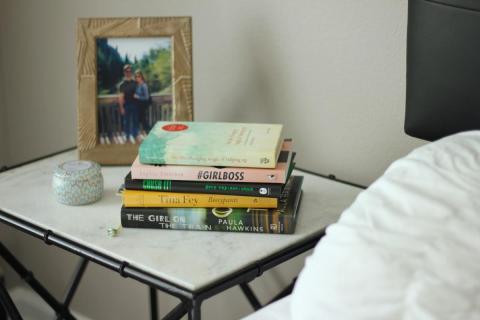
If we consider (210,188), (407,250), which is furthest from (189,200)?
(407,250)

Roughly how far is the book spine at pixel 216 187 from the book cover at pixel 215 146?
28mm

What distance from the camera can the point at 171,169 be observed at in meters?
1.05

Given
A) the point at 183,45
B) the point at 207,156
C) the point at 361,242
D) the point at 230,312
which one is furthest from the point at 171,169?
the point at 230,312

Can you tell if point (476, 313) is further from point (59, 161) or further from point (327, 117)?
point (59, 161)

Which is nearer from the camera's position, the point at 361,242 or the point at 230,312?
the point at 361,242

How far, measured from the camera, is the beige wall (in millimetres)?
1230

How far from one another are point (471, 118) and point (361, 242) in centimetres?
37

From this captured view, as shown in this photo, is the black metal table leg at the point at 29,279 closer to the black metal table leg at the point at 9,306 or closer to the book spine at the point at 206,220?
the black metal table leg at the point at 9,306

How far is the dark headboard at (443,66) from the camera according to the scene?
940mm

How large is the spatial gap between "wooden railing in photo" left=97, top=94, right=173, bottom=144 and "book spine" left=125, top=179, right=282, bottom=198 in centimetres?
29

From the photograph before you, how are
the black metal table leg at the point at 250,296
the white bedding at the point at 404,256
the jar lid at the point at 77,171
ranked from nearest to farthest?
1. the white bedding at the point at 404,256
2. the jar lid at the point at 77,171
3. the black metal table leg at the point at 250,296

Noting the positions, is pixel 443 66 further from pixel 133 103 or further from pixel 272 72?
pixel 133 103

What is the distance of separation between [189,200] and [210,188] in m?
0.04

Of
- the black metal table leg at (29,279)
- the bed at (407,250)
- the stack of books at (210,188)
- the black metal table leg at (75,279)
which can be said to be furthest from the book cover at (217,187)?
the black metal table leg at (75,279)
